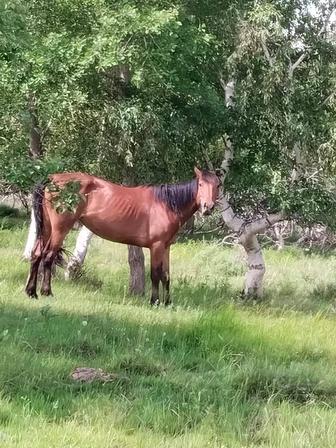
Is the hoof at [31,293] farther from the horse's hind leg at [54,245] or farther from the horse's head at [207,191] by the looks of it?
the horse's head at [207,191]

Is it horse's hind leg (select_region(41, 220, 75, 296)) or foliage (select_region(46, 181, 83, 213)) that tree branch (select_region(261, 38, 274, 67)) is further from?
foliage (select_region(46, 181, 83, 213))

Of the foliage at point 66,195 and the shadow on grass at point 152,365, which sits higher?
the foliage at point 66,195

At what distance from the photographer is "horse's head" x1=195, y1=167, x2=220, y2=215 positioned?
10094mm

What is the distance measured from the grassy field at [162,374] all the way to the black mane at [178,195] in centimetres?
165

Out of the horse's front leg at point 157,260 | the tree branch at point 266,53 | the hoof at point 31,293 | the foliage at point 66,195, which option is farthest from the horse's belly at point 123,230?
the tree branch at point 266,53

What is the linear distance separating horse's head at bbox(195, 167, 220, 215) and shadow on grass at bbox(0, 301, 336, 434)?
89.6 inches

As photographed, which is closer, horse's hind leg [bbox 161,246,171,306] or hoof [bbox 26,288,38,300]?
hoof [bbox 26,288,38,300]

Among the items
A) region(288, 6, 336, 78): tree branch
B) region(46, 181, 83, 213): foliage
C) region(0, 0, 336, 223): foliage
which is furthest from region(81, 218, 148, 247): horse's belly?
region(46, 181, 83, 213): foliage

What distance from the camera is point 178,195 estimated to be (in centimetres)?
1059

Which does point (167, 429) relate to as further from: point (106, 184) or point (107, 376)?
point (106, 184)

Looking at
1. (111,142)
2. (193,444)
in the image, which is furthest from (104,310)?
(193,444)

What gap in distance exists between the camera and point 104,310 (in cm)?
880

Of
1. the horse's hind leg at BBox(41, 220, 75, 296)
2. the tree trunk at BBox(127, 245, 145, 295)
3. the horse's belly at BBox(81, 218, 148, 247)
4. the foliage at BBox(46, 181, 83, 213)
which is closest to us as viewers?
the foliage at BBox(46, 181, 83, 213)

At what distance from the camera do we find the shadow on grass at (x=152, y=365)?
200 inches
